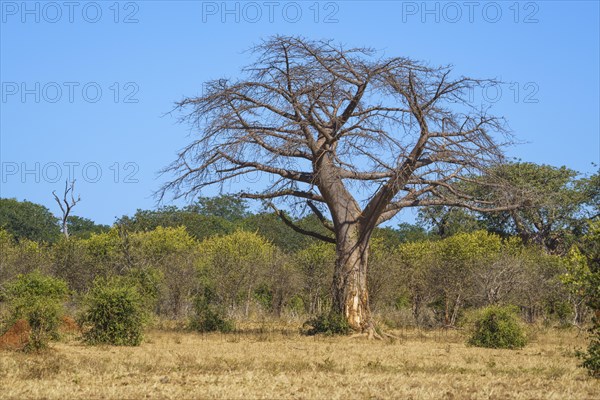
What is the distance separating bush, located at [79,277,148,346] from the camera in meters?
17.3

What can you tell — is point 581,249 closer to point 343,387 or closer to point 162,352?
point 343,387

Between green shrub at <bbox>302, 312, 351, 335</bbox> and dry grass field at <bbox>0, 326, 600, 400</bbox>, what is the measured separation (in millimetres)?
1281

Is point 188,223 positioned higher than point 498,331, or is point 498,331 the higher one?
point 188,223

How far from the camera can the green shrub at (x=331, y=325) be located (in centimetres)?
1995

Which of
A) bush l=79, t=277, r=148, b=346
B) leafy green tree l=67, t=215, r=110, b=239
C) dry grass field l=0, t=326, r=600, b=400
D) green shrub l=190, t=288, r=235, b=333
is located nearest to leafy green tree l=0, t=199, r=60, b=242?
leafy green tree l=67, t=215, r=110, b=239

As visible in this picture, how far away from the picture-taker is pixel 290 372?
12641mm

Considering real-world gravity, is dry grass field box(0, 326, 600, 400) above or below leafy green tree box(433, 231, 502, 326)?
below

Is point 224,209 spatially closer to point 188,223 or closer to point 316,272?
point 188,223

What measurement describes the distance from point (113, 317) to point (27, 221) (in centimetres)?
4960

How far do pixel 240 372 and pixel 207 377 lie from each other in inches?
29.9

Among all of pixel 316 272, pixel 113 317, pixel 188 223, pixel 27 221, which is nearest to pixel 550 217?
pixel 316 272

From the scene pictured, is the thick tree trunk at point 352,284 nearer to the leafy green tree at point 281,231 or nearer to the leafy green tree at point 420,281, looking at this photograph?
the leafy green tree at point 420,281

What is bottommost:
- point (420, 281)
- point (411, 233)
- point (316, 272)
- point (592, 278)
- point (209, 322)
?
point (209, 322)

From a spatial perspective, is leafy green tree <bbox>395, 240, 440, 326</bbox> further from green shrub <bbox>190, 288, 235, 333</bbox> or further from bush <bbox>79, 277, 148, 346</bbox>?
bush <bbox>79, 277, 148, 346</bbox>
